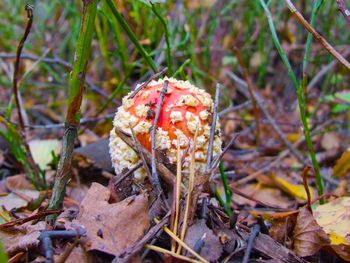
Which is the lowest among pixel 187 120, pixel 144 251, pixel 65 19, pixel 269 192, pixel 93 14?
pixel 269 192

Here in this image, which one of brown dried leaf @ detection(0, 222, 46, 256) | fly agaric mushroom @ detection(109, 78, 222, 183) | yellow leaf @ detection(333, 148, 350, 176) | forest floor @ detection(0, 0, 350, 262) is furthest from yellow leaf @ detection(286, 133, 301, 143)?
brown dried leaf @ detection(0, 222, 46, 256)

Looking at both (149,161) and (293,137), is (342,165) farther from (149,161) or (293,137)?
(149,161)

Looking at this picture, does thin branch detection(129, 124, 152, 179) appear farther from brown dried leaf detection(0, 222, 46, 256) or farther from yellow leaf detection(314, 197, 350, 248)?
yellow leaf detection(314, 197, 350, 248)

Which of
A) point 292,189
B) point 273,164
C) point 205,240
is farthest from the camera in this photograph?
point 273,164

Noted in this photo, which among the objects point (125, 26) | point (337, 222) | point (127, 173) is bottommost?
point (337, 222)

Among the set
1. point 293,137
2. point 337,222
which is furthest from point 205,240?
point 293,137

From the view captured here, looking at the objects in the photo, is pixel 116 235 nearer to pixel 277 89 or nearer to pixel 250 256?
pixel 250 256

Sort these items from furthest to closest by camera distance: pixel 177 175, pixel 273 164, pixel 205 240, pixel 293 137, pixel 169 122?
pixel 293 137 < pixel 273 164 < pixel 169 122 < pixel 177 175 < pixel 205 240

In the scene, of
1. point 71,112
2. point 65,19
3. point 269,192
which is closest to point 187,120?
point 71,112
